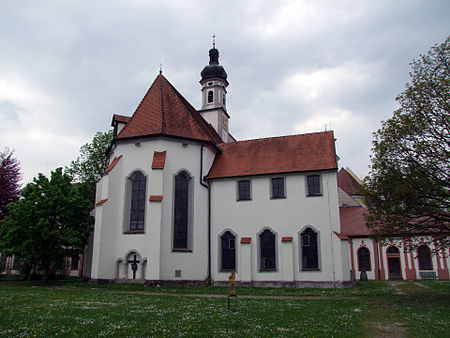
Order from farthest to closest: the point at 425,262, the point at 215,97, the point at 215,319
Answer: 1. the point at 215,97
2. the point at 425,262
3. the point at 215,319

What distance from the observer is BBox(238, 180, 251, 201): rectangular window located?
2388 cm

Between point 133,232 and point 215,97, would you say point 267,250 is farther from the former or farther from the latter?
point 215,97

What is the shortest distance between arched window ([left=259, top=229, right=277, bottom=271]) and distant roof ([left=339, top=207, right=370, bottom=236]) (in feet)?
44.4

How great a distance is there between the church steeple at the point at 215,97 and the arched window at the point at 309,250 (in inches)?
607

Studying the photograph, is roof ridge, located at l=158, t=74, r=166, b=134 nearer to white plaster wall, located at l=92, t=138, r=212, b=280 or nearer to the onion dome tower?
white plaster wall, located at l=92, t=138, r=212, b=280

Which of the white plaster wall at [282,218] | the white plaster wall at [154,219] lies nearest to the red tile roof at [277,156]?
the white plaster wall at [282,218]

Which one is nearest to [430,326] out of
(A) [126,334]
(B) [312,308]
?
(B) [312,308]

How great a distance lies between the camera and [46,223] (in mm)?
21297

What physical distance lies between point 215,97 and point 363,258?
20139 millimetres

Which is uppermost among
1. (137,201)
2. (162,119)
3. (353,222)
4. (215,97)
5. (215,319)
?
(215,97)

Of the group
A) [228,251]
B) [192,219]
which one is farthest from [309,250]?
[192,219]

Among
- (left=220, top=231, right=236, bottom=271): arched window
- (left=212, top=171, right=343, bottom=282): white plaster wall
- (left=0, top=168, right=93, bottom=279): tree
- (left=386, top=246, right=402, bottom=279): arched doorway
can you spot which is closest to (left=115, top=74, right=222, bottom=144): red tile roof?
(left=212, top=171, right=343, bottom=282): white plaster wall

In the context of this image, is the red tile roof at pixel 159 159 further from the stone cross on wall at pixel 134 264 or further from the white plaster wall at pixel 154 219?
the stone cross on wall at pixel 134 264

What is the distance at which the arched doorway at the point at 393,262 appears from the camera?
106 feet
